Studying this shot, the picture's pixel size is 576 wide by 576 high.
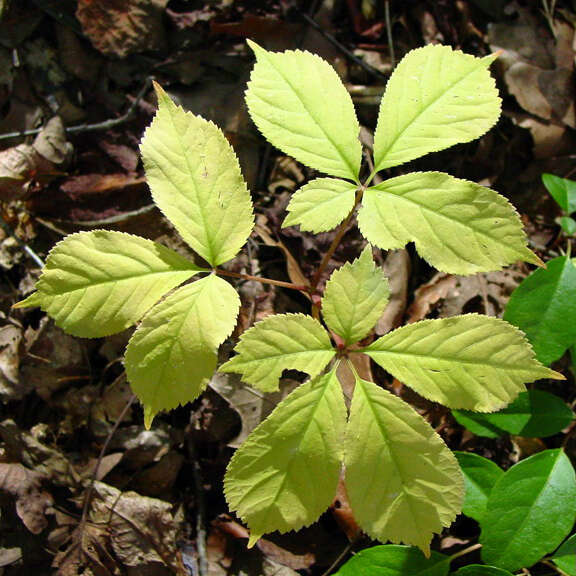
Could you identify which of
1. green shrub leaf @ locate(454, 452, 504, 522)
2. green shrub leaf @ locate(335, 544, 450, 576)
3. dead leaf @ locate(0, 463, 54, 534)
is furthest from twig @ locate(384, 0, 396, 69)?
dead leaf @ locate(0, 463, 54, 534)

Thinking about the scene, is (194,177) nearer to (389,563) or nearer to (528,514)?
(389,563)

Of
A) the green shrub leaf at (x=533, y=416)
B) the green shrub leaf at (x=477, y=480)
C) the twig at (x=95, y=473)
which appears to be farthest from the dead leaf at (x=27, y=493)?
the green shrub leaf at (x=533, y=416)

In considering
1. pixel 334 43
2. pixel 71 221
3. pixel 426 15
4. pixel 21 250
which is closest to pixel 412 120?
pixel 334 43

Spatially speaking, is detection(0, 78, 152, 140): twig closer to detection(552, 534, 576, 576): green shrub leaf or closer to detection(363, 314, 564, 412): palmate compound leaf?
detection(363, 314, 564, 412): palmate compound leaf

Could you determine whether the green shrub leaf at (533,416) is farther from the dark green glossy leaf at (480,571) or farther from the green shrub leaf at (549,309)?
the dark green glossy leaf at (480,571)

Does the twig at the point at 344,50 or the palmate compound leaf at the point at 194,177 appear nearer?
the palmate compound leaf at the point at 194,177

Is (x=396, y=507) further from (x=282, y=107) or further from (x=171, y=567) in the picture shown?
(x=282, y=107)

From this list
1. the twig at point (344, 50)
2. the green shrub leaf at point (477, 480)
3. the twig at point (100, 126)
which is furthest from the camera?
the twig at point (344, 50)
